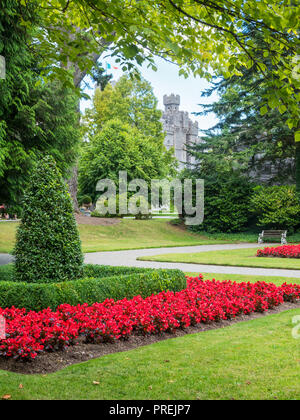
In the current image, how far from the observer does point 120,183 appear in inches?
1353

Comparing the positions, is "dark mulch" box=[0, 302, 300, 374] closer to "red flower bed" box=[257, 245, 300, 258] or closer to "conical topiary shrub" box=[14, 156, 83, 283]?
"conical topiary shrub" box=[14, 156, 83, 283]

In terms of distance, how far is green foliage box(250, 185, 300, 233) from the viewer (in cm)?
2484

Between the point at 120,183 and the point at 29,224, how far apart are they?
27.3 meters

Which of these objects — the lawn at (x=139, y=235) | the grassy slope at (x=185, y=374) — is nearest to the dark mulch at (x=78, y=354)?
the grassy slope at (x=185, y=374)

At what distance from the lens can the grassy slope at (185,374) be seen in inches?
149

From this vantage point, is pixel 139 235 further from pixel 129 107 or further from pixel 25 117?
pixel 129 107

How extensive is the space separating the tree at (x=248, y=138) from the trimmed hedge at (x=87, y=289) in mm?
17580

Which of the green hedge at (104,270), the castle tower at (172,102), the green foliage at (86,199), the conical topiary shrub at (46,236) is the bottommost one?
the green hedge at (104,270)

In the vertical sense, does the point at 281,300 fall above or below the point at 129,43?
below

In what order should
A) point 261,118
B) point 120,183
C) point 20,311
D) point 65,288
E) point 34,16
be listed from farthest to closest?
point 120,183 → point 261,118 → point 34,16 → point 65,288 → point 20,311

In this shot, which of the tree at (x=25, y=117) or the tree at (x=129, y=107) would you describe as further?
the tree at (x=129, y=107)

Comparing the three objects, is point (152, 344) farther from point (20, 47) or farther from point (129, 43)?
point (20, 47)

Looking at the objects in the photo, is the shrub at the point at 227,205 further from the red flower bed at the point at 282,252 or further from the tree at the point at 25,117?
the tree at the point at 25,117

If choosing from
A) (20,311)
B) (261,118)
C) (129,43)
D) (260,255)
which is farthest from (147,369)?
(261,118)
